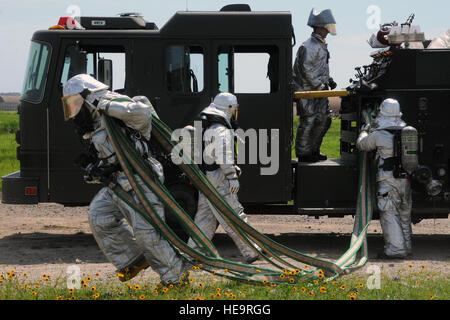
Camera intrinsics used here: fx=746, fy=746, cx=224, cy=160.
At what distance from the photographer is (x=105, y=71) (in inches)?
368

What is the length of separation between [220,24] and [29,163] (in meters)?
3.01

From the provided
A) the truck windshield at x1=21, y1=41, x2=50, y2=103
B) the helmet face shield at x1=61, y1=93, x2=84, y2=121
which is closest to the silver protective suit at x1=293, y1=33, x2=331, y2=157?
the truck windshield at x1=21, y1=41, x2=50, y2=103

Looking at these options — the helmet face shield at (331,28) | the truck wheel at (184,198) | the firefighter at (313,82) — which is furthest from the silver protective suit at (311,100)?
the truck wheel at (184,198)

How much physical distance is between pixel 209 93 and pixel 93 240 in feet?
9.11

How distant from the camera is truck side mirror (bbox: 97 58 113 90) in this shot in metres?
9.29

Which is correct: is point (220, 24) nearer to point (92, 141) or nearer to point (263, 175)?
point (263, 175)

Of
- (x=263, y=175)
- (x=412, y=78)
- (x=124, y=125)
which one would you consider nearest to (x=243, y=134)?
(x=263, y=175)

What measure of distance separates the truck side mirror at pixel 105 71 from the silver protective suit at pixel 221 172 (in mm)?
1448

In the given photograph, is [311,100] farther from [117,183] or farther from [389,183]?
[117,183]

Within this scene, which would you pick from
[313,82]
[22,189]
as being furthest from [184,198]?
[313,82]

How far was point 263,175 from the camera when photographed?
9.55m

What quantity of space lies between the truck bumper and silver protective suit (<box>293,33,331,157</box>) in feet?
11.5

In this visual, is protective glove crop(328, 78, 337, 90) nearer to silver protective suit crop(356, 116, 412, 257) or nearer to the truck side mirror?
silver protective suit crop(356, 116, 412, 257)

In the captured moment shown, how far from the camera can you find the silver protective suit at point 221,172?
27.4ft
